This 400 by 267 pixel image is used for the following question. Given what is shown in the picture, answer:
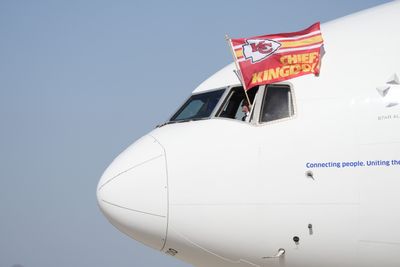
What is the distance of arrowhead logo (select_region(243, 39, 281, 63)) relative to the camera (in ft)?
47.0

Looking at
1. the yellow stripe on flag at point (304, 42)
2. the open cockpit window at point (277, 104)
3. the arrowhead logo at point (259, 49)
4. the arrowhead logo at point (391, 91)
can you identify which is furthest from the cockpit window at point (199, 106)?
the arrowhead logo at point (391, 91)

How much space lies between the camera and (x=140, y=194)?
13711 mm

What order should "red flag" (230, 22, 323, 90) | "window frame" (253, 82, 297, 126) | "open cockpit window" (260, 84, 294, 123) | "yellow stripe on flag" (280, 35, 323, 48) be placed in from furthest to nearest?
1. "yellow stripe on flag" (280, 35, 323, 48)
2. "red flag" (230, 22, 323, 90)
3. "open cockpit window" (260, 84, 294, 123)
4. "window frame" (253, 82, 297, 126)

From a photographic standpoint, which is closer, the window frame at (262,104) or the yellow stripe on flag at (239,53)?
the window frame at (262,104)

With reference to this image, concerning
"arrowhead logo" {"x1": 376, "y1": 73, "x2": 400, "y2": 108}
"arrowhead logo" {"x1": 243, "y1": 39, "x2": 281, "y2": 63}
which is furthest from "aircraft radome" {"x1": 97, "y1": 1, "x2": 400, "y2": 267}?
"arrowhead logo" {"x1": 243, "y1": 39, "x2": 281, "y2": 63}

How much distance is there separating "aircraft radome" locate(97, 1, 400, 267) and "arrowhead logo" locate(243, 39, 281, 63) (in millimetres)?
706

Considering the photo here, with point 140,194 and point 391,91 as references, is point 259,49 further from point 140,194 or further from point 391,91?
point 140,194

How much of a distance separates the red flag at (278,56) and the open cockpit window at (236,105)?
0.41m

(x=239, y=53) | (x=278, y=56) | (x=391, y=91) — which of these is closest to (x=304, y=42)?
(x=278, y=56)

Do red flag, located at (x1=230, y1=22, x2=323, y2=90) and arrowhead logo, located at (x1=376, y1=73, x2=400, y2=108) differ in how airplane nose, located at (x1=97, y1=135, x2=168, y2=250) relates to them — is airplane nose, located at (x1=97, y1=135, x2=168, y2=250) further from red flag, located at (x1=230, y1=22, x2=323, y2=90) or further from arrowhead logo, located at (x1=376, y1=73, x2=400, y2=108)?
arrowhead logo, located at (x1=376, y1=73, x2=400, y2=108)

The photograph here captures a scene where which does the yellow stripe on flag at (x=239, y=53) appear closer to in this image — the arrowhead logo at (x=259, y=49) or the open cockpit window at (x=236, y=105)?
the arrowhead logo at (x=259, y=49)

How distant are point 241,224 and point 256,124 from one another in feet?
6.50

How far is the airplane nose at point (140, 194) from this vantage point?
537 inches

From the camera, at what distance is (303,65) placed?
13789 mm
